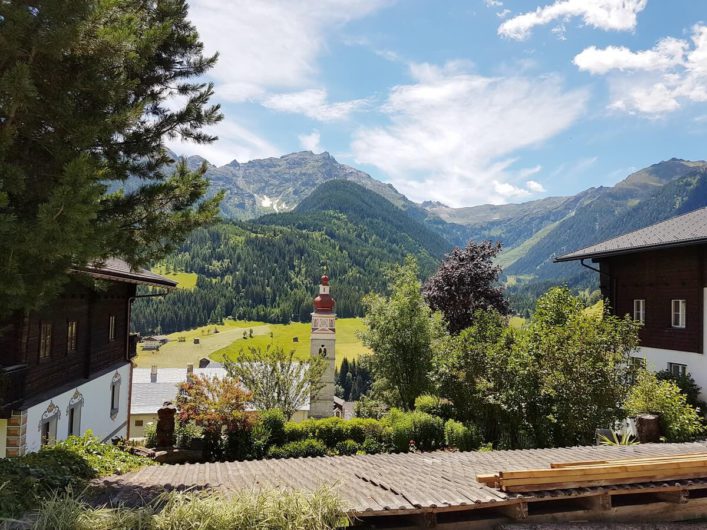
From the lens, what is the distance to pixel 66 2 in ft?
18.0

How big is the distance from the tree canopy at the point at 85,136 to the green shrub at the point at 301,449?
386 inches

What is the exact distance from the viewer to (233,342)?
114000mm

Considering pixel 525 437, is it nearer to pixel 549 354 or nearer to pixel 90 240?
pixel 549 354

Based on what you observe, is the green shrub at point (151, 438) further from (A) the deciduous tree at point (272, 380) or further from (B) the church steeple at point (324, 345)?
(B) the church steeple at point (324, 345)

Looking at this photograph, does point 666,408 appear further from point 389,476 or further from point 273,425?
point 273,425

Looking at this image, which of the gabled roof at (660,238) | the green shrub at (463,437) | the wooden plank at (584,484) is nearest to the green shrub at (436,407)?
the green shrub at (463,437)

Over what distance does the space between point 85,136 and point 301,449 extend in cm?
1287

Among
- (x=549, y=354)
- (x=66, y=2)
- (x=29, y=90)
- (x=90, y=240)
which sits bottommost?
(x=549, y=354)

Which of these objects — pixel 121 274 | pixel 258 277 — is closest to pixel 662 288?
pixel 121 274

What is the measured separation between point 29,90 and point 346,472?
6.19 meters

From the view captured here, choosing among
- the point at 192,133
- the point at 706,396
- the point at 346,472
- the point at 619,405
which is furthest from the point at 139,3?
the point at 706,396

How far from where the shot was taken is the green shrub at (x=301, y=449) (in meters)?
16.0

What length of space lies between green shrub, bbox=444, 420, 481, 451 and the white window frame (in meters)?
8.73

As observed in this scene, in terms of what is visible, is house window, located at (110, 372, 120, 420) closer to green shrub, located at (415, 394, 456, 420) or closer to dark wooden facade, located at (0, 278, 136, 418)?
dark wooden facade, located at (0, 278, 136, 418)
